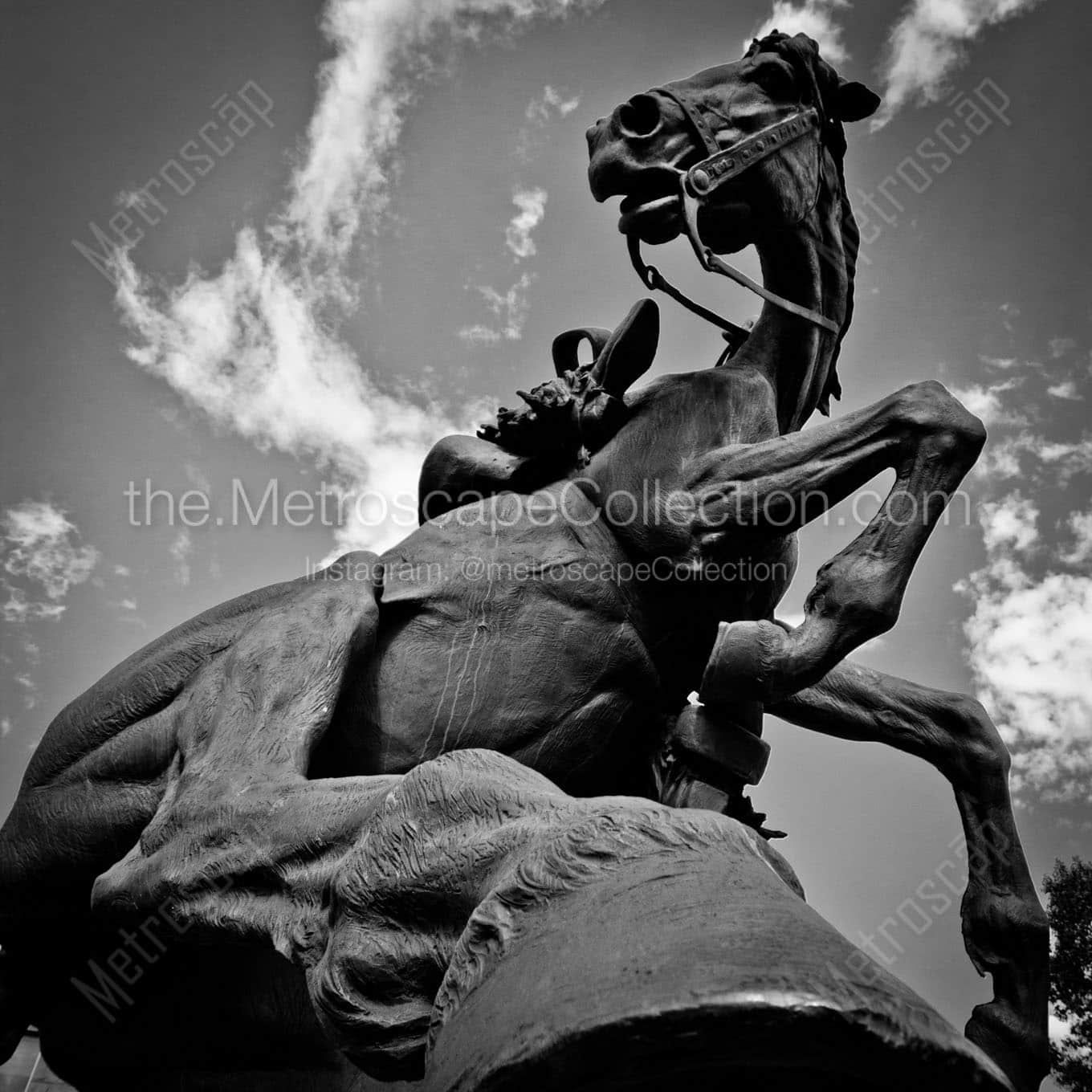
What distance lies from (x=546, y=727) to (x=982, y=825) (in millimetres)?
1198

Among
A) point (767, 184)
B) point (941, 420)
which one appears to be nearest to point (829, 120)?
point (767, 184)

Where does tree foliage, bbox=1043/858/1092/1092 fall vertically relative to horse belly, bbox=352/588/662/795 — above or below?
below

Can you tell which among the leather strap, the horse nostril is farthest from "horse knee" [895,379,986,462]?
the horse nostril

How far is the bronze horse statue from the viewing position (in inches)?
66.6

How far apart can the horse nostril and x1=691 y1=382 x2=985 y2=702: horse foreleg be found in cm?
99

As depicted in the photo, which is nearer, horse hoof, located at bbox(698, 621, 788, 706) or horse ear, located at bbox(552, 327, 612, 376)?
horse hoof, located at bbox(698, 621, 788, 706)

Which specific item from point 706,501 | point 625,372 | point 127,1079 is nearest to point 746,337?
point 625,372

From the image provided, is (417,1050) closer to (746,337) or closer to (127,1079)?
(127,1079)

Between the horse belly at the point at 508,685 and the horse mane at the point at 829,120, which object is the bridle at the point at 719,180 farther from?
the horse belly at the point at 508,685

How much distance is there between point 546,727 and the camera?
2.73 meters

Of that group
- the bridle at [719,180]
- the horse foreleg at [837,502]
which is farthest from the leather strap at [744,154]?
the horse foreleg at [837,502]

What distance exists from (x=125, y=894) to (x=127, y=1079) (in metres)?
0.90

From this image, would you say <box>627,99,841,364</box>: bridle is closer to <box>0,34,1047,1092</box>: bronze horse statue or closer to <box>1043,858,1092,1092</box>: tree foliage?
<box>0,34,1047,1092</box>: bronze horse statue

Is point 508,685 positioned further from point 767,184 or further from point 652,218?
point 767,184
